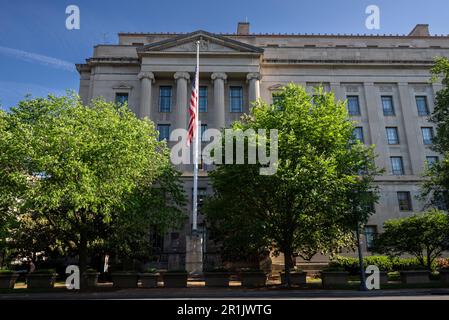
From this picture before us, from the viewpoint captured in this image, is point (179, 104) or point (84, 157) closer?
point (84, 157)

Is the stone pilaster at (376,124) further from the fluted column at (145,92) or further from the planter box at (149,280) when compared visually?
the planter box at (149,280)

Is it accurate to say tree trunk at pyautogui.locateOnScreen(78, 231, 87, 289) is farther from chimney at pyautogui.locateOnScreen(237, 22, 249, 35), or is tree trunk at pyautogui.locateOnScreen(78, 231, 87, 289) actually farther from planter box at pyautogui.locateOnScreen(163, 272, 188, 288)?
chimney at pyautogui.locateOnScreen(237, 22, 249, 35)

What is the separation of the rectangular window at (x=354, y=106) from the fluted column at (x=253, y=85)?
38.5ft

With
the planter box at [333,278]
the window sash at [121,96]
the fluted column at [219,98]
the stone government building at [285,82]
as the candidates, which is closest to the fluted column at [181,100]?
the stone government building at [285,82]

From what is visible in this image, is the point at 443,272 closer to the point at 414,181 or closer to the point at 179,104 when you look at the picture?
the point at 414,181

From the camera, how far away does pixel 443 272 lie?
71.7ft

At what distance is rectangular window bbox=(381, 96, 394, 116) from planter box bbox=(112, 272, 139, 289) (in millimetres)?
35382

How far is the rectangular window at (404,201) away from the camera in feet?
129

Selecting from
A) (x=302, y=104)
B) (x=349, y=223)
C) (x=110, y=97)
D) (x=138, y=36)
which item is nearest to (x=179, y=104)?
(x=110, y=97)

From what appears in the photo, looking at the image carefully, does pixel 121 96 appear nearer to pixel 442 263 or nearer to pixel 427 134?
pixel 427 134

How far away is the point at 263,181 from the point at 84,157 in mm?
10477

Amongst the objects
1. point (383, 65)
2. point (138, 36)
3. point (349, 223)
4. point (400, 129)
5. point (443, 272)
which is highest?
point (138, 36)

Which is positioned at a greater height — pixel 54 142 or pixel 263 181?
pixel 54 142

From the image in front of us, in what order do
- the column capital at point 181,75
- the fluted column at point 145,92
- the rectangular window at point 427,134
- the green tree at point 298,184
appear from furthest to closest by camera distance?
the rectangular window at point 427,134 → the column capital at point 181,75 → the fluted column at point 145,92 → the green tree at point 298,184
